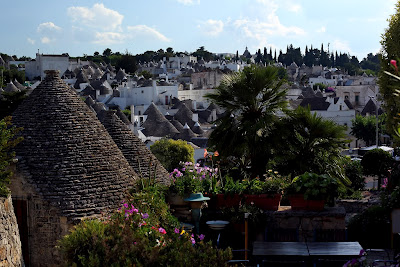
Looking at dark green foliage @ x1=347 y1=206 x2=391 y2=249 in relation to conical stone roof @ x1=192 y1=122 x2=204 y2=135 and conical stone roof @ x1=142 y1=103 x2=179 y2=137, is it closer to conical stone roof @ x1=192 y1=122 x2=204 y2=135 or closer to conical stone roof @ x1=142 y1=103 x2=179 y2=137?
conical stone roof @ x1=142 y1=103 x2=179 y2=137

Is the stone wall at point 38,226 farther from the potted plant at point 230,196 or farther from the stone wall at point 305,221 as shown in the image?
the stone wall at point 305,221

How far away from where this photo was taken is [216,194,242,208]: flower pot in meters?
10.3

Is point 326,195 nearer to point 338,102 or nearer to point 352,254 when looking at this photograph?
point 352,254

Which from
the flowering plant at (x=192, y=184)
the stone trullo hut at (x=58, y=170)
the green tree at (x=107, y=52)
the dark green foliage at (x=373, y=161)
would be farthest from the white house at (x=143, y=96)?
the green tree at (x=107, y=52)

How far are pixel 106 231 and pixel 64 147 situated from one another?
4.11m

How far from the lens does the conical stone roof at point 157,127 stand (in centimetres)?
5458

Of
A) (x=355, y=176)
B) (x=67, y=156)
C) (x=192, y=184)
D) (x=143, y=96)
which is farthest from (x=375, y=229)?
(x=143, y=96)

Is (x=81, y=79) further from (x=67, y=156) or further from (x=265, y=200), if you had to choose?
(x=265, y=200)

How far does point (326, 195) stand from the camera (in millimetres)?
9633

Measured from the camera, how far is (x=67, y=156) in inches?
433

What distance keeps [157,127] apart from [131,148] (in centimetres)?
4230

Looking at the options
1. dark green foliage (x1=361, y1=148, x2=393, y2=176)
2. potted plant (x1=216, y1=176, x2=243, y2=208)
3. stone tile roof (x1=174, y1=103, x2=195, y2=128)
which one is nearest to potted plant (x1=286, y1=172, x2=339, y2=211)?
potted plant (x1=216, y1=176, x2=243, y2=208)

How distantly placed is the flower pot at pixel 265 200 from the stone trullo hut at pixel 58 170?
250 centimetres

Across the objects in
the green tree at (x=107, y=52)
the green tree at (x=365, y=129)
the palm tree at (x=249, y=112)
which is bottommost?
the green tree at (x=365, y=129)
